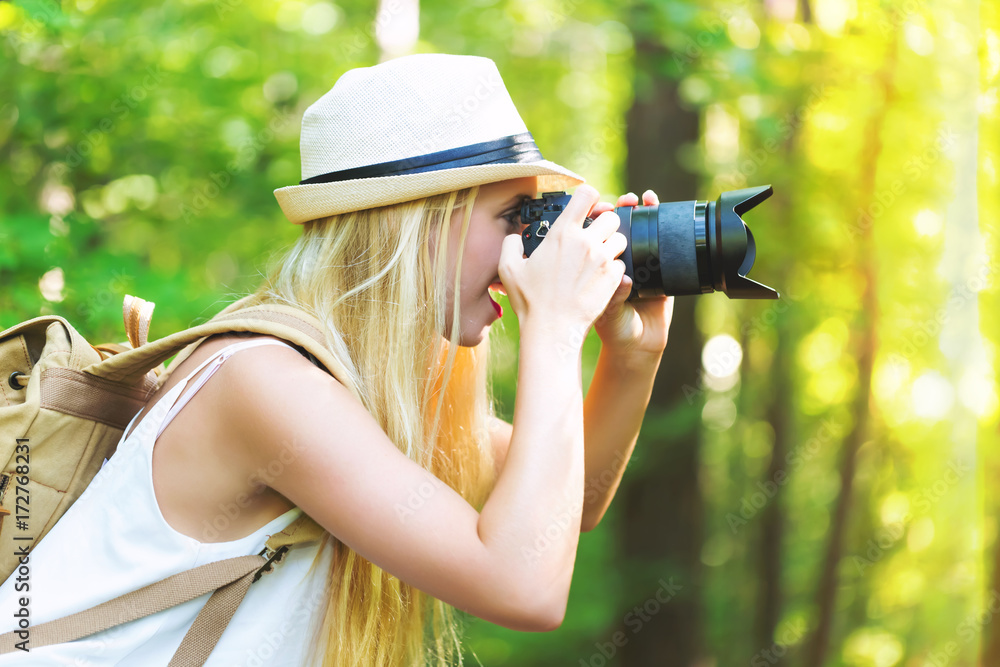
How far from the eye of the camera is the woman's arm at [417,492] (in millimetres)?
1172

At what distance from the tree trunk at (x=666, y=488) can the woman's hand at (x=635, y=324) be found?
8.52ft

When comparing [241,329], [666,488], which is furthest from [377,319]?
[666,488]

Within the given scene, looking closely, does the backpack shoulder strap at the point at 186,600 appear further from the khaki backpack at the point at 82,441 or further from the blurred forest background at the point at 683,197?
the blurred forest background at the point at 683,197

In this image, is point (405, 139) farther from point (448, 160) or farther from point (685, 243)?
point (685, 243)

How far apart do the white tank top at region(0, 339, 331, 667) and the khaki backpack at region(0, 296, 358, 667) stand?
0.06 feet

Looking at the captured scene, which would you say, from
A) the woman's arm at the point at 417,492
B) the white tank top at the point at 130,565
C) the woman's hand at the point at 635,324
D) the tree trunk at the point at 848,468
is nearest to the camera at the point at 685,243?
the woman's hand at the point at 635,324

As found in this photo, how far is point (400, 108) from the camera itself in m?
1.50

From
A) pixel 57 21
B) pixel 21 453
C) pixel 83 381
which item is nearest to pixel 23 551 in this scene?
pixel 21 453

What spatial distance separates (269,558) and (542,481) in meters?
0.49

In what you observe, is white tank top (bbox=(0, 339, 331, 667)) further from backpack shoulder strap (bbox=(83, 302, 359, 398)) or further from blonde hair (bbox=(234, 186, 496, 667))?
blonde hair (bbox=(234, 186, 496, 667))

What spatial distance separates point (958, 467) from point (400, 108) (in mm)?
7388

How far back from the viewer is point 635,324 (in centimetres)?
180

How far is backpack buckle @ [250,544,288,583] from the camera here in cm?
132

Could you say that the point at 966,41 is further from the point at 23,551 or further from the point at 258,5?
the point at 23,551
